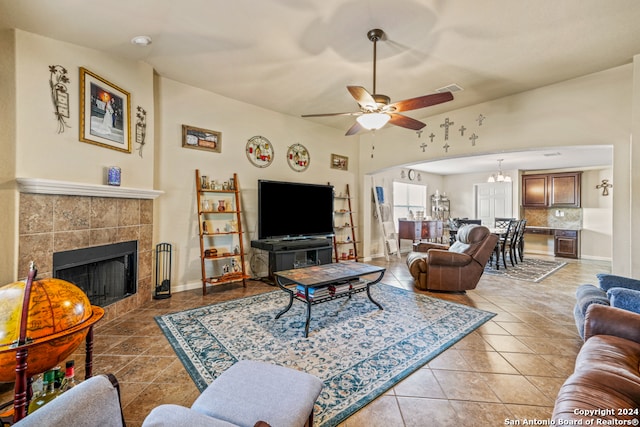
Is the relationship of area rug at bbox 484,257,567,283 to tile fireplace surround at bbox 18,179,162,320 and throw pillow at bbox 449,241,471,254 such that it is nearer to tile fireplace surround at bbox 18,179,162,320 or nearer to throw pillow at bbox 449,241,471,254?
throw pillow at bbox 449,241,471,254

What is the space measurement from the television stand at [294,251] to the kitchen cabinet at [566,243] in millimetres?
6507

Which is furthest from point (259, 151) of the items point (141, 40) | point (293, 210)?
Answer: point (141, 40)

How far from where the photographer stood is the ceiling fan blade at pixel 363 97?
7.79 ft

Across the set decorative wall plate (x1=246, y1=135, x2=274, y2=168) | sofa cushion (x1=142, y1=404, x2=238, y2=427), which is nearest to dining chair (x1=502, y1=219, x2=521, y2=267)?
decorative wall plate (x1=246, y1=135, x2=274, y2=168)

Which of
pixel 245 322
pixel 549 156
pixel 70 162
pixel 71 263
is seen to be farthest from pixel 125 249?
pixel 549 156

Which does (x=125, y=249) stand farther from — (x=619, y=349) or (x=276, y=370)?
(x=619, y=349)

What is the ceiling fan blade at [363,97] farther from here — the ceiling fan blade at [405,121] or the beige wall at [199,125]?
the beige wall at [199,125]

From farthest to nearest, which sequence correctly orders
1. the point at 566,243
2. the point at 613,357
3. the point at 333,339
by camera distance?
the point at 566,243 → the point at 333,339 → the point at 613,357

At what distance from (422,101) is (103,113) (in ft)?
10.7

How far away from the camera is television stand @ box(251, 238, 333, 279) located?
425cm

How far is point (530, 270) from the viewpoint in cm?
542

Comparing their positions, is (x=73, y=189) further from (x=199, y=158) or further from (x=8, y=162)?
(x=199, y=158)

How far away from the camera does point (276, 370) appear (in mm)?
1282

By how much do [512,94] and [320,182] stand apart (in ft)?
11.2
